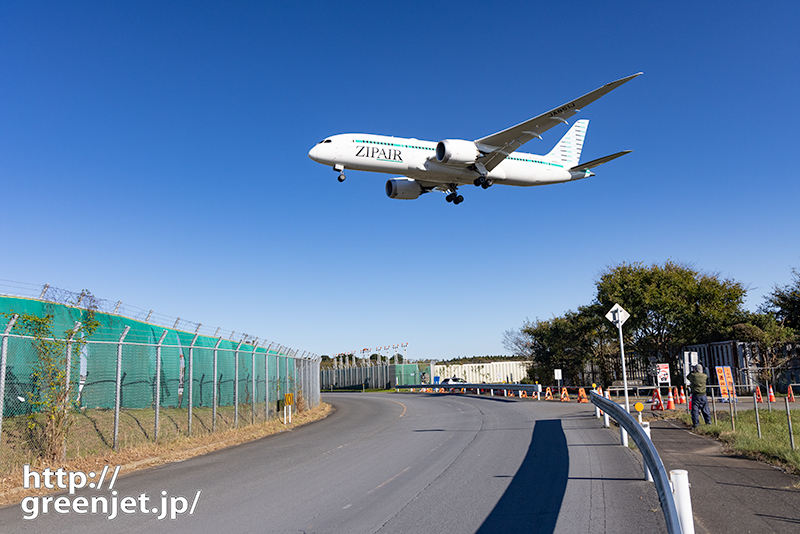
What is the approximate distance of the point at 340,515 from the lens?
6.45m

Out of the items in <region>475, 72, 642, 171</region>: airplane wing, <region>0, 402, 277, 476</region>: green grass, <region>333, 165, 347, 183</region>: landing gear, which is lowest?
<region>0, 402, 277, 476</region>: green grass

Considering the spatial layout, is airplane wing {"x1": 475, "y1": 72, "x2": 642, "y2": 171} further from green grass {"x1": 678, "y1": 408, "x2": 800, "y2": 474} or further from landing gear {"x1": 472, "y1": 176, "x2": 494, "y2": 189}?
green grass {"x1": 678, "y1": 408, "x2": 800, "y2": 474}

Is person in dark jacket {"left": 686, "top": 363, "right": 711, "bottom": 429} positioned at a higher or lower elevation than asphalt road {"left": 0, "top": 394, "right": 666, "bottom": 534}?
higher

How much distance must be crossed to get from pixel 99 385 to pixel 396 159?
39.0ft

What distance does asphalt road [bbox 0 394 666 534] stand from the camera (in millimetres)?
6090

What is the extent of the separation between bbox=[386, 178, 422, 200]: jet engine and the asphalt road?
1241cm

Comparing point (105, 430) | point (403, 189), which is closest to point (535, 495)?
point (105, 430)

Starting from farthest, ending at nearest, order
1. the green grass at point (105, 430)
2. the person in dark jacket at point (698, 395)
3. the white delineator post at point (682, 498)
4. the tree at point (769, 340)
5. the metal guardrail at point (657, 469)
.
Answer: the tree at point (769, 340), the person in dark jacket at point (698, 395), the green grass at point (105, 430), the white delineator post at point (682, 498), the metal guardrail at point (657, 469)

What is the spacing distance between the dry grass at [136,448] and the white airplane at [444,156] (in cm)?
950

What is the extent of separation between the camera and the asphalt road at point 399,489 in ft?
20.0

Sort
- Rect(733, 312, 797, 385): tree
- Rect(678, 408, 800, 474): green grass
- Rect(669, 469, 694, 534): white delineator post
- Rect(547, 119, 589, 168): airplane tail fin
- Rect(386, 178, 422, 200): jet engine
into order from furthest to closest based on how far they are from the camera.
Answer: Rect(733, 312, 797, 385): tree → Rect(547, 119, 589, 168): airplane tail fin → Rect(386, 178, 422, 200): jet engine → Rect(678, 408, 800, 474): green grass → Rect(669, 469, 694, 534): white delineator post

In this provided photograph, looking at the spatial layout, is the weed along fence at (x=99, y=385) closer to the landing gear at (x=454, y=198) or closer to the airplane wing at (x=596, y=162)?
the landing gear at (x=454, y=198)

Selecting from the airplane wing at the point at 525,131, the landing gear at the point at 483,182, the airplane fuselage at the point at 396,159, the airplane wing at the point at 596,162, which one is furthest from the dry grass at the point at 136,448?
the airplane wing at the point at 596,162

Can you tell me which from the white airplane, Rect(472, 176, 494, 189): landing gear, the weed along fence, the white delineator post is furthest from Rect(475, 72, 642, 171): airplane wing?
the white delineator post
